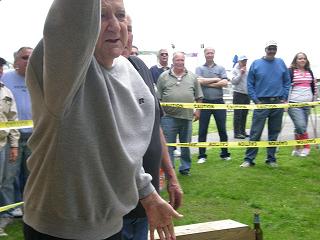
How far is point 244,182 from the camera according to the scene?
6.89 meters

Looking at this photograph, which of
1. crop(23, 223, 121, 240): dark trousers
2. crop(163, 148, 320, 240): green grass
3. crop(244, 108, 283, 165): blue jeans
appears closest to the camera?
crop(23, 223, 121, 240): dark trousers

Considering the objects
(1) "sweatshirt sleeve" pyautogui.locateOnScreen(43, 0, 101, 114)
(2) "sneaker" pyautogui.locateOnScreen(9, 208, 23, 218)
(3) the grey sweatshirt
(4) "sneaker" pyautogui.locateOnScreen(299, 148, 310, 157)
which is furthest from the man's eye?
(4) "sneaker" pyautogui.locateOnScreen(299, 148, 310, 157)

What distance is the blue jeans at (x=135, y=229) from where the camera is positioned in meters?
2.62

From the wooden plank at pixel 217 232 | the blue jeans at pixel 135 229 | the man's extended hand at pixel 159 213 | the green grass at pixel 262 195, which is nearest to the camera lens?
the man's extended hand at pixel 159 213

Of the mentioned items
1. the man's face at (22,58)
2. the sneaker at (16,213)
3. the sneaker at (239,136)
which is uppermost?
the man's face at (22,58)

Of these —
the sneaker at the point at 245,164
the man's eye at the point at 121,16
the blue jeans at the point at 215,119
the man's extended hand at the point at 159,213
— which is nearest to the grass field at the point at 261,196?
the sneaker at the point at 245,164

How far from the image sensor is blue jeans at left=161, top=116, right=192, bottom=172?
7.37 metres

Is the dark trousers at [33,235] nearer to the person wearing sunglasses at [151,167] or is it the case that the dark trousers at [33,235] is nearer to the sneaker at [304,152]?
the person wearing sunglasses at [151,167]

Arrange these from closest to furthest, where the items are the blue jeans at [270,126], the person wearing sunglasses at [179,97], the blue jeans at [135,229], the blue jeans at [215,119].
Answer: the blue jeans at [135,229] < the person wearing sunglasses at [179,97] < the blue jeans at [270,126] < the blue jeans at [215,119]

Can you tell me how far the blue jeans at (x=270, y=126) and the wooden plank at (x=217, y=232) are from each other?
189 inches

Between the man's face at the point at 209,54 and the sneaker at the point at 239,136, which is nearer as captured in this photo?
the man's face at the point at 209,54

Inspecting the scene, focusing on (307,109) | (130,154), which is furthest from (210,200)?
(130,154)

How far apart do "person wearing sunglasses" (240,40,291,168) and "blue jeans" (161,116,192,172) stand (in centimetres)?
107

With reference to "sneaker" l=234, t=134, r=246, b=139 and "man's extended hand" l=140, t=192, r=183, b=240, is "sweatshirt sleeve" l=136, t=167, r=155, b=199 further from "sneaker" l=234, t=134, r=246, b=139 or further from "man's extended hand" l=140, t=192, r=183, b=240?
"sneaker" l=234, t=134, r=246, b=139
